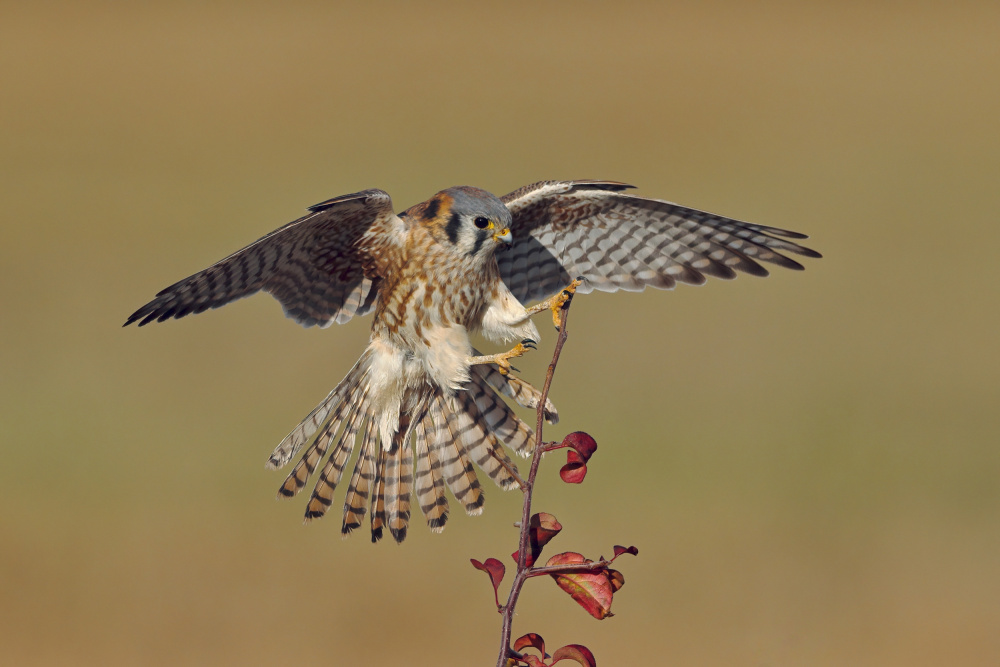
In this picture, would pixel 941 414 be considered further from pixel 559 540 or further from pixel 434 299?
pixel 434 299

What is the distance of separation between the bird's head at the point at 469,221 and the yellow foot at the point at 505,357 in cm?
39

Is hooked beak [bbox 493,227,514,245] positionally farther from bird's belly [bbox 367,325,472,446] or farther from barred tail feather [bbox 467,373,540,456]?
barred tail feather [bbox 467,373,540,456]

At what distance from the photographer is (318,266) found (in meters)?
4.09

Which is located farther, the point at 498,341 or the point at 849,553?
the point at 849,553

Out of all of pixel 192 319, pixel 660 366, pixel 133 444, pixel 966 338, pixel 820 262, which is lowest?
pixel 133 444

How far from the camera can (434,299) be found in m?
4.07

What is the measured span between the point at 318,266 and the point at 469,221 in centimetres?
64

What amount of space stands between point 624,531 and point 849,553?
217 centimetres

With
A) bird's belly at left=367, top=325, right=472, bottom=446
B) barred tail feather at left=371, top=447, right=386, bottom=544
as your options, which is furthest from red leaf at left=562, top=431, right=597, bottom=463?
barred tail feather at left=371, top=447, right=386, bottom=544

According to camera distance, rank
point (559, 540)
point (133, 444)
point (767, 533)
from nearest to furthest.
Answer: point (559, 540)
point (767, 533)
point (133, 444)

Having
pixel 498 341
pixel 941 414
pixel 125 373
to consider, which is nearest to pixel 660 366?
pixel 941 414

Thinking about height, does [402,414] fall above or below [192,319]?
below

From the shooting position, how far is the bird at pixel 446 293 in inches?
157

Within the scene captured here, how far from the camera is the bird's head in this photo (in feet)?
12.7
